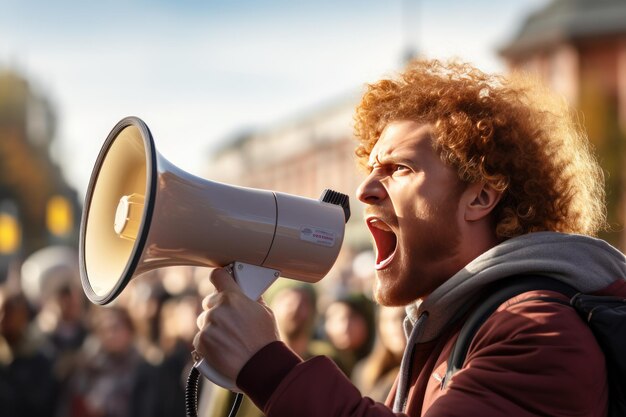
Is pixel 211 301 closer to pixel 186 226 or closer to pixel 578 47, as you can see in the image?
pixel 186 226

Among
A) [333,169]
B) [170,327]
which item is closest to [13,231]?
[170,327]

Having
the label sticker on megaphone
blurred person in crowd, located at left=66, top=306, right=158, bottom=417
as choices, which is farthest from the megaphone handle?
blurred person in crowd, located at left=66, top=306, right=158, bottom=417

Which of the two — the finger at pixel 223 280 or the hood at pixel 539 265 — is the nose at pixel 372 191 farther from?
the finger at pixel 223 280

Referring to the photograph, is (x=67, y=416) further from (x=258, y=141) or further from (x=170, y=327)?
(x=258, y=141)

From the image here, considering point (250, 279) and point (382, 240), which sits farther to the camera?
point (382, 240)

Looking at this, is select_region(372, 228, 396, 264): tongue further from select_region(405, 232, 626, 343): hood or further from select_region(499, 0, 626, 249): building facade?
select_region(499, 0, 626, 249): building facade

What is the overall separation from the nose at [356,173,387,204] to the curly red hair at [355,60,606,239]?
163 mm

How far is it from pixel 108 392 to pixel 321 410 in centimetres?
643

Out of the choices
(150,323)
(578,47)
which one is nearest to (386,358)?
(150,323)

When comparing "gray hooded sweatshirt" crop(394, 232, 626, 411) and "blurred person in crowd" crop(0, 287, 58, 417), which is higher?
"gray hooded sweatshirt" crop(394, 232, 626, 411)

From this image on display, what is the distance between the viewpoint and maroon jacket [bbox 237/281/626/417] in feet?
6.23

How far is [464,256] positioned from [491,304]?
218 millimetres

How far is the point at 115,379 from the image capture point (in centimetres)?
812

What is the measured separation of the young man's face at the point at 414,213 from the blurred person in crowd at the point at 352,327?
12.3 ft
